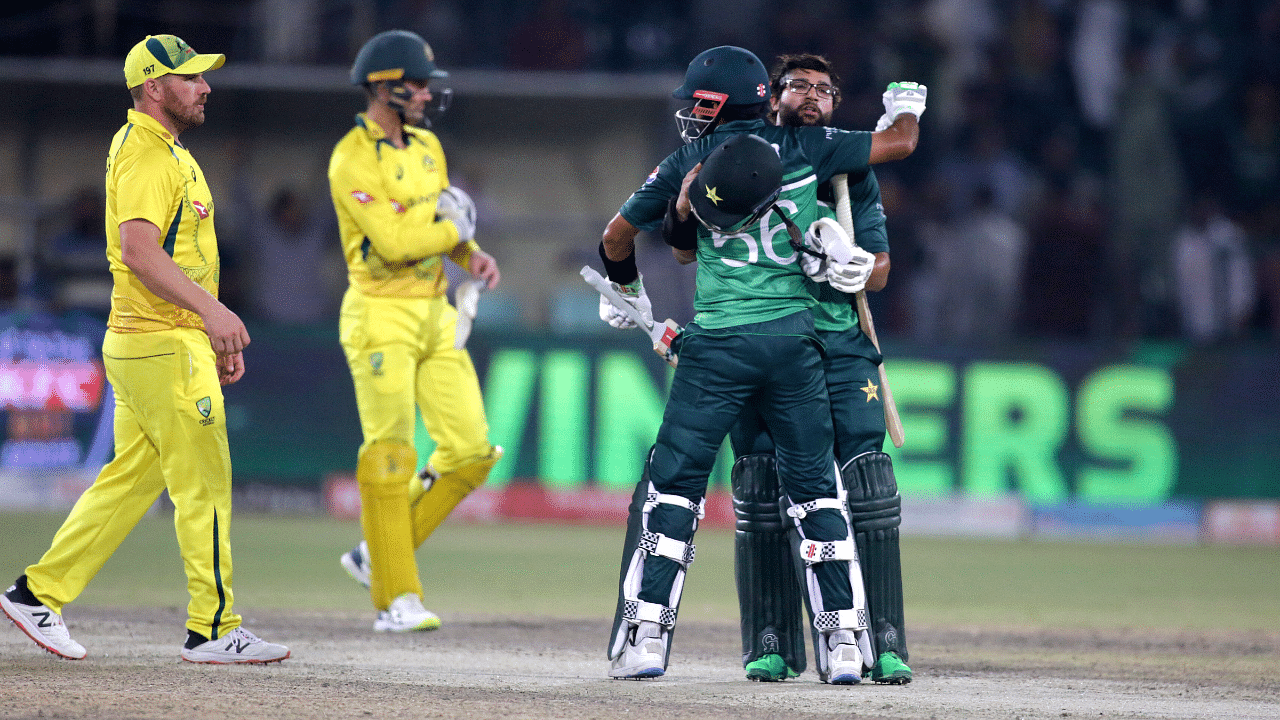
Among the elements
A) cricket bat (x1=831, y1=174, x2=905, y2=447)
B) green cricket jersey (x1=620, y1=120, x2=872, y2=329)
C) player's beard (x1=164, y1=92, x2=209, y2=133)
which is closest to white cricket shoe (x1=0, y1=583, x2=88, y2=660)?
player's beard (x1=164, y1=92, x2=209, y2=133)

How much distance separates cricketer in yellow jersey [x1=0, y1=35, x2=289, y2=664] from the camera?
17.3 feet

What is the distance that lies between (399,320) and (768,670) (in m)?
2.41

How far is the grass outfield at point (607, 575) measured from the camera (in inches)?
305

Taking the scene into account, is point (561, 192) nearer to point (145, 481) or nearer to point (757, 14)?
point (757, 14)

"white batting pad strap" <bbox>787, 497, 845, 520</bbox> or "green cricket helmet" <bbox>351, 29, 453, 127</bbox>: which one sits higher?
"green cricket helmet" <bbox>351, 29, 453, 127</bbox>

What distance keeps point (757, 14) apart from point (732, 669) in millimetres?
9938

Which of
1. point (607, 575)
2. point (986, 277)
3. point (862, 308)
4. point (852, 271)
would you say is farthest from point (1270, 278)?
point (852, 271)

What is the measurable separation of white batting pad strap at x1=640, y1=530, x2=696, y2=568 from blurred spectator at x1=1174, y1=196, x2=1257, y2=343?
331 inches

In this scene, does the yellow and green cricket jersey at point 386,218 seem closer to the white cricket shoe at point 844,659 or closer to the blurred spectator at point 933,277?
the white cricket shoe at point 844,659

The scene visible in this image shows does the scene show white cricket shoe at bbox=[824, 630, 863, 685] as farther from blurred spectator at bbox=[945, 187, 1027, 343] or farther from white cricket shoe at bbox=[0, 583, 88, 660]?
blurred spectator at bbox=[945, 187, 1027, 343]

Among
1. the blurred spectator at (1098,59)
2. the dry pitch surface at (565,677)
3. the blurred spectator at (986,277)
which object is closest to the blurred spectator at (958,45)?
the blurred spectator at (1098,59)

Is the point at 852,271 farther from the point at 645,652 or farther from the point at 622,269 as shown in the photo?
the point at 645,652

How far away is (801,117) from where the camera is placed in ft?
17.8

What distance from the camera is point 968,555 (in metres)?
10.6
